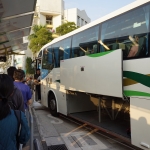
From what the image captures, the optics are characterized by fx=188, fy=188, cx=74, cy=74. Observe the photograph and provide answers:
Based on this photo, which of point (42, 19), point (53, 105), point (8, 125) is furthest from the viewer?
point (42, 19)

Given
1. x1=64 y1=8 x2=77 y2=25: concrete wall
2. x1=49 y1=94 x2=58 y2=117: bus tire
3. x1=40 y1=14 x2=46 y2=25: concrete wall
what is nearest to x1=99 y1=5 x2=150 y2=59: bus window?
x1=49 y1=94 x2=58 y2=117: bus tire

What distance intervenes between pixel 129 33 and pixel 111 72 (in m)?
0.96

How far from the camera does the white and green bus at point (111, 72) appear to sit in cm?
383

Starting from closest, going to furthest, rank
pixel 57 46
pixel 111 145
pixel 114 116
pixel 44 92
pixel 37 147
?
1. pixel 37 147
2. pixel 111 145
3. pixel 114 116
4. pixel 57 46
5. pixel 44 92

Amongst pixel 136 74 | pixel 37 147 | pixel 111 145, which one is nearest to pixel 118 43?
pixel 136 74

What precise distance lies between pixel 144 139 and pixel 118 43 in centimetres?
221

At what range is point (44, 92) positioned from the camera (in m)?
9.12

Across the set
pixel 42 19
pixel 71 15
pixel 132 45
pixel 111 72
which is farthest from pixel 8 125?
pixel 71 15

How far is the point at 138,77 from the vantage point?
3832mm

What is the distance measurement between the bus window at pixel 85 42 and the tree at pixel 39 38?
76.2ft

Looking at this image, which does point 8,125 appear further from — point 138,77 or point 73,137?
point 73,137

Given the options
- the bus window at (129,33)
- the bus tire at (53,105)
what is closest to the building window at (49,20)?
the bus tire at (53,105)

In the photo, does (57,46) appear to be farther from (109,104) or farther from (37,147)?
(37,147)

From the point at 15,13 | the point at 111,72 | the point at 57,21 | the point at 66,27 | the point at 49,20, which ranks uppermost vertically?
the point at 49,20
